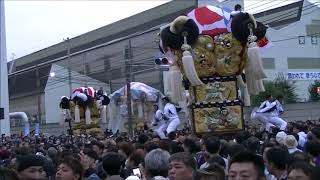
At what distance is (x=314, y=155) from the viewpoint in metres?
6.36

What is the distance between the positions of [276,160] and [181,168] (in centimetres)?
107

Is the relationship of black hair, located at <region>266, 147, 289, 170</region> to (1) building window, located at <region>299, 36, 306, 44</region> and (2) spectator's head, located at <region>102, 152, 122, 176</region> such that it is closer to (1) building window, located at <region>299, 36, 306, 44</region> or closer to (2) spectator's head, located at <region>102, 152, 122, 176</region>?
(2) spectator's head, located at <region>102, 152, 122, 176</region>

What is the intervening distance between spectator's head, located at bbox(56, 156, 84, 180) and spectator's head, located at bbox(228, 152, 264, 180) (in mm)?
2215

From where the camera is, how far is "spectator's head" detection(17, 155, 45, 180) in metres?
5.02

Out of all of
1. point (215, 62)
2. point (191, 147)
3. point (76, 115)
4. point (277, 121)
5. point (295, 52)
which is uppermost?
point (295, 52)

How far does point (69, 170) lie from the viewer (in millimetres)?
5621

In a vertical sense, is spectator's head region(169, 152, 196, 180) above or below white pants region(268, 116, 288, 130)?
below

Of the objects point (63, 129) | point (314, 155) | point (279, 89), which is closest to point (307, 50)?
point (279, 89)

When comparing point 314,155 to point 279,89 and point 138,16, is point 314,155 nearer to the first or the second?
point 279,89

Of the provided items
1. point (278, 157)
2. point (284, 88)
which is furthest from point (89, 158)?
point (284, 88)

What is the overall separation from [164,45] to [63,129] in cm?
2765

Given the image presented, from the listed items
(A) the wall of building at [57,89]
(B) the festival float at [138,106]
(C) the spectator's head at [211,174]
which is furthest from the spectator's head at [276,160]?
(A) the wall of building at [57,89]

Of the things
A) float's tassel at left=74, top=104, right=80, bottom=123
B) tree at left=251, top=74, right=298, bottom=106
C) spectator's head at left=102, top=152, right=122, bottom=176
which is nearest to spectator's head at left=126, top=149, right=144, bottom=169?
spectator's head at left=102, top=152, right=122, bottom=176

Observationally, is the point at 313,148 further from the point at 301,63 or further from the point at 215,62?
the point at 301,63
